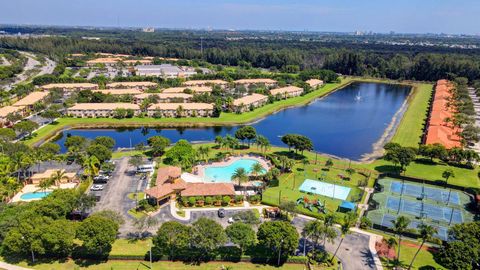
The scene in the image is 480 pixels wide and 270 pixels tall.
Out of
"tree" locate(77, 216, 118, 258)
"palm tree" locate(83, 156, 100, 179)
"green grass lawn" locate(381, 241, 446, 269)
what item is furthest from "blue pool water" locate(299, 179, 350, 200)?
"palm tree" locate(83, 156, 100, 179)

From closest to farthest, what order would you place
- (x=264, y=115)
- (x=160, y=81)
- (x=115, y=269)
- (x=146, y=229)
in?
(x=115, y=269)
(x=146, y=229)
(x=264, y=115)
(x=160, y=81)

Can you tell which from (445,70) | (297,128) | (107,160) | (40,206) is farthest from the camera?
(445,70)

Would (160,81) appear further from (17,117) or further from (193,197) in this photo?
(193,197)

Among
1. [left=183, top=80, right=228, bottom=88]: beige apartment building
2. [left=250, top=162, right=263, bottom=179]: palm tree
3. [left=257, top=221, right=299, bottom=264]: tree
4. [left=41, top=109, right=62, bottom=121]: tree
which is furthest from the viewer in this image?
[left=183, top=80, right=228, bottom=88]: beige apartment building

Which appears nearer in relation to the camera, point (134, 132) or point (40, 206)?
point (40, 206)

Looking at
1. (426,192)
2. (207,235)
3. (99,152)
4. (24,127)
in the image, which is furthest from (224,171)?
(24,127)

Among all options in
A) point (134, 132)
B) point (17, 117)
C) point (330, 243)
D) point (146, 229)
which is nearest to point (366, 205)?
point (330, 243)

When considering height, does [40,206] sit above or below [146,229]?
above

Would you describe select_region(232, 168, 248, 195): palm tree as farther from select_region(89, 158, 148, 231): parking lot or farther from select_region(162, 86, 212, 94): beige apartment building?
select_region(162, 86, 212, 94): beige apartment building
